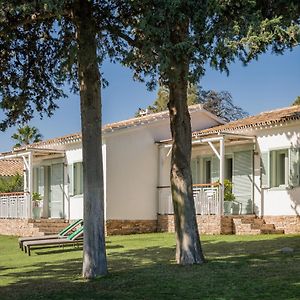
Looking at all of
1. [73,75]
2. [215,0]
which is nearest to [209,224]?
[73,75]

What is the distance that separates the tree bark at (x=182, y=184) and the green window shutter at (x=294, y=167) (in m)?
8.62

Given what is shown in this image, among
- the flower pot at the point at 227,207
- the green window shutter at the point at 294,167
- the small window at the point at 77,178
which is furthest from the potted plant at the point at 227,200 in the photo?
the small window at the point at 77,178

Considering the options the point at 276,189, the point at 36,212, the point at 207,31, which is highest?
the point at 207,31

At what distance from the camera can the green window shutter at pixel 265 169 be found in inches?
886

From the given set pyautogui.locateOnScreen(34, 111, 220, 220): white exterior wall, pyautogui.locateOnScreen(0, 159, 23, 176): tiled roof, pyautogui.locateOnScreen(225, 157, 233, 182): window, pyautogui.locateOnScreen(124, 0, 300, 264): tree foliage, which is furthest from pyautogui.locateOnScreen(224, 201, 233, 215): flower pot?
pyautogui.locateOnScreen(0, 159, 23, 176): tiled roof

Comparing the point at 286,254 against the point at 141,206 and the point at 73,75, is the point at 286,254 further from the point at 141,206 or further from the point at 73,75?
the point at 141,206

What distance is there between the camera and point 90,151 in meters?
12.5

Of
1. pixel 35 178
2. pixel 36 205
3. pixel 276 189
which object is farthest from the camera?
pixel 35 178

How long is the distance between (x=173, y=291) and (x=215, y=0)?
4952 mm

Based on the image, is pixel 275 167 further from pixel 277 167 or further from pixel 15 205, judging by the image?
pixel 15 205

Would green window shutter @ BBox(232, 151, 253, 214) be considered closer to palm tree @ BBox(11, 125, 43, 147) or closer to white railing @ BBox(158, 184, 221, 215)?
white railing @ BBox(158, 184, 221, 215)

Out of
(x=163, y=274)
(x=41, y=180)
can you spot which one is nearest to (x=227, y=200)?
(x=41, y=180)

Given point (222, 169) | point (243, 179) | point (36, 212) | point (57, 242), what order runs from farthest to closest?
point (36, 212)
point (243, 179)
point (222, 169)
point (57, 242)

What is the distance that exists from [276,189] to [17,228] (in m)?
11.7
